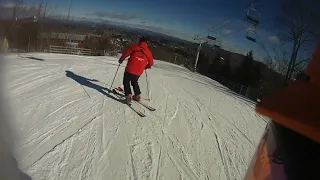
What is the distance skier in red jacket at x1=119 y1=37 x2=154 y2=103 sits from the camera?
7.25 meters

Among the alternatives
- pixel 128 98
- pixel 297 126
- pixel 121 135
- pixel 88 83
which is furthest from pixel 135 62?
pixel 297 126

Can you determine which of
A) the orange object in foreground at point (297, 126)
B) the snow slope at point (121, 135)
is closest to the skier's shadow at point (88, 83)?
the snow slope at point (121, 135)

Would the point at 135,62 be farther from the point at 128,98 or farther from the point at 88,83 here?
the point at 88,83

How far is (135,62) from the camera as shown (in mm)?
7293

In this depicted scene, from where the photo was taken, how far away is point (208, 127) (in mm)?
6504

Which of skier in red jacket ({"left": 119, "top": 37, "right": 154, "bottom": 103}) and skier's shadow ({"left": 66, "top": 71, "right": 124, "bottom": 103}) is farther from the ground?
skier in red jacket ({"left": 119, "top": 37, "right": 154, "bottom": 103})

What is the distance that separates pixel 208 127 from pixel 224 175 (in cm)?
214

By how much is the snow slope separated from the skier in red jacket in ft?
1.65

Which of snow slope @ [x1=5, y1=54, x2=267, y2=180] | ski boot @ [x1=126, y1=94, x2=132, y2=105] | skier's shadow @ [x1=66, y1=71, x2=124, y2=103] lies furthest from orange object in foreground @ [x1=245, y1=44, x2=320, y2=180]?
skier's shadow @ [x1=66, y1=71, x2=124, y2=103]

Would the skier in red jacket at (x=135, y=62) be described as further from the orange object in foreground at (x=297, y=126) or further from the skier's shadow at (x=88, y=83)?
the orange object in foreground at (x=297, y=126)

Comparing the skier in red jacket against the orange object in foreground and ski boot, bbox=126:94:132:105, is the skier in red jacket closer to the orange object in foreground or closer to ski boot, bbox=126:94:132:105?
ski boot, bbox=126:94:132:105

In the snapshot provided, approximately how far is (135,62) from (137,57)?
4.9 inches

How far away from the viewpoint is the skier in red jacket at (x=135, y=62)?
286 inches

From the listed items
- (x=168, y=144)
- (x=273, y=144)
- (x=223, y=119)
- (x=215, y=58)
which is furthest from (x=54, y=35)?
(x=273, y=144)
